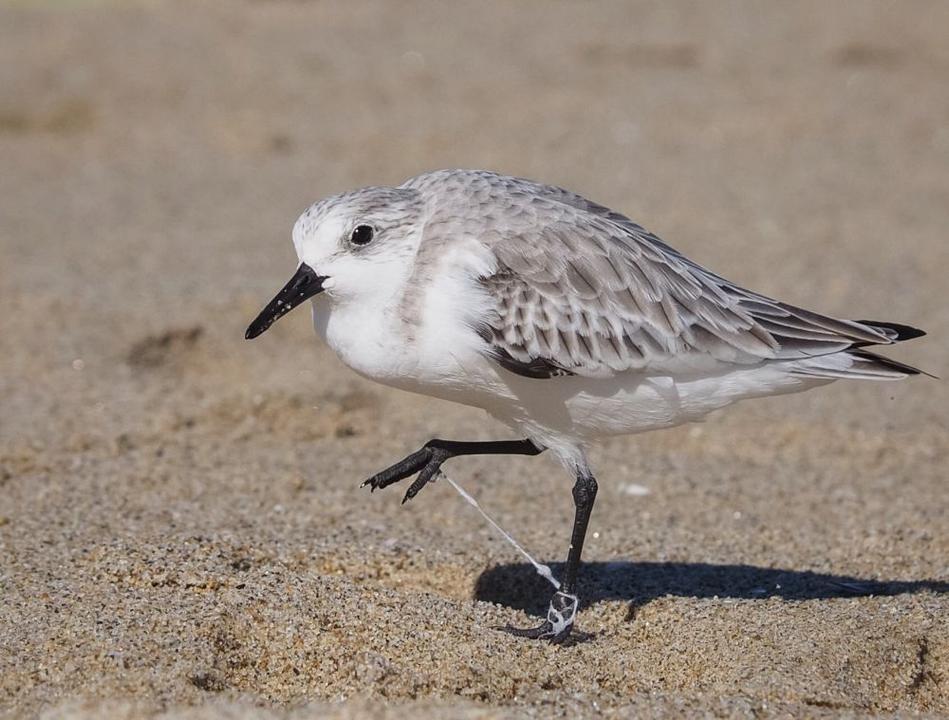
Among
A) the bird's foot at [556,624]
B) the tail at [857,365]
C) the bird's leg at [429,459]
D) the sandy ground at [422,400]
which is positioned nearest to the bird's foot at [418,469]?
the bird's leg at [429,459]

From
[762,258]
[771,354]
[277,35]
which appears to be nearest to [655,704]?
[771,354]

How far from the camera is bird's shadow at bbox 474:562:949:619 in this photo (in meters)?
4.59

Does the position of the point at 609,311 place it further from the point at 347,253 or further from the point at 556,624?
the point at 556,624

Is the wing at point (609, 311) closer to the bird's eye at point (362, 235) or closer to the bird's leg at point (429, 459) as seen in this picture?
the bird's eye at point (362, 235)

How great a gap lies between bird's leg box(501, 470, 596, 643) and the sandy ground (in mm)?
86

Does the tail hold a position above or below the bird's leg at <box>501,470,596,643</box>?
above

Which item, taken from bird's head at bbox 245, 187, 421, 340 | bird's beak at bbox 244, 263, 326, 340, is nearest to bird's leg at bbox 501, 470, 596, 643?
bird's head at bbox 245, 187, 421, 340

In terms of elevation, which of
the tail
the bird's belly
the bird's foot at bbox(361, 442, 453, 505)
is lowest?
the bird's foot at bbox(361, 442, 453, 505)

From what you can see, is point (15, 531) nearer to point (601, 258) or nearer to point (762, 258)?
point (601, 258)

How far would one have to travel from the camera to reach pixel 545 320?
A: 13.5 feet

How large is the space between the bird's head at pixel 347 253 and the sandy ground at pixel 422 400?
952mm

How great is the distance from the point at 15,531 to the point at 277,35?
8207 mm

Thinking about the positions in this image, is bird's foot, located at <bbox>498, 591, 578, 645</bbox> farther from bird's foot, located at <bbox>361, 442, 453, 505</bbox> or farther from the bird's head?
the bird's head

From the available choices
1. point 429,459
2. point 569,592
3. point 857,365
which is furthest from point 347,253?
point 857,365
